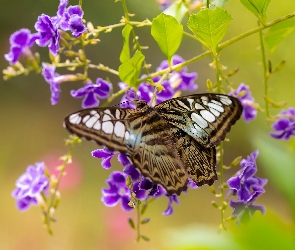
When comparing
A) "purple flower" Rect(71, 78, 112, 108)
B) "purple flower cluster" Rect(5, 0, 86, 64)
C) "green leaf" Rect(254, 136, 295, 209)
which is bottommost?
"green leaf" Rect(254, 136, 295, 209)

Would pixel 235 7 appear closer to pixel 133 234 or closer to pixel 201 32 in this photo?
pixel 133 234

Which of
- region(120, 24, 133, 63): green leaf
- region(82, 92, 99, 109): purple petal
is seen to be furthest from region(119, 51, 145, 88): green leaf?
region(82, 92, 99, 109): purple petal


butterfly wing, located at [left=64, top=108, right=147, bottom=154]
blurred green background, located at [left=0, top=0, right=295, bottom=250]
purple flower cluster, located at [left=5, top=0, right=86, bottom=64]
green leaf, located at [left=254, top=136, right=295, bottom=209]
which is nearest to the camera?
green leaf, located at [left=254, top=136, right=295, bottom=209]

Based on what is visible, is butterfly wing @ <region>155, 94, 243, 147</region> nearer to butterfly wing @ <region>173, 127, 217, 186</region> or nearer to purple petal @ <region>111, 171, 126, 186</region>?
butterfly wing @ <region>173, 127, 217, 186</region>

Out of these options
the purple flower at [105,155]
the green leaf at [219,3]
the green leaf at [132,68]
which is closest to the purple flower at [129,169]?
the purple flower at [105,155]

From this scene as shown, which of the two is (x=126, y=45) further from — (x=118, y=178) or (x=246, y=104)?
(x=246, y=104)

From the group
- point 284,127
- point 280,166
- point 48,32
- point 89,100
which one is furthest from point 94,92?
point 280,166

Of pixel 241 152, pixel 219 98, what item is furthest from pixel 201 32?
pixel 241 152
